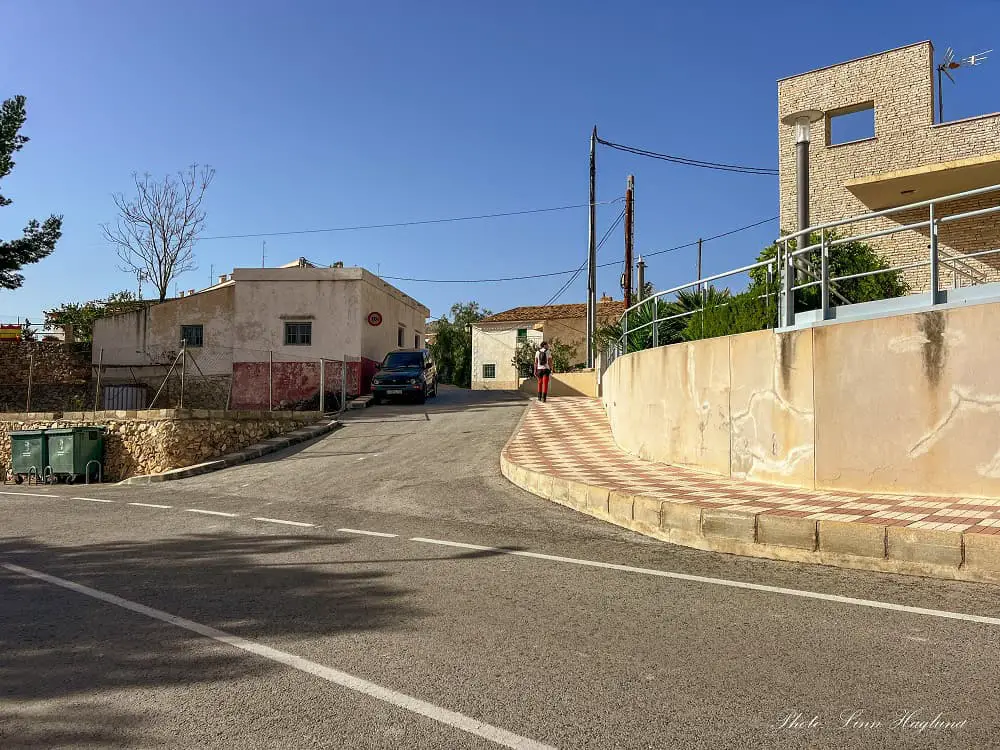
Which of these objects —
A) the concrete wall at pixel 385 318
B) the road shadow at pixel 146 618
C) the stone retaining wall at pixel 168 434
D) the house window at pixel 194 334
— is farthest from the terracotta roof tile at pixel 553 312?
the road shadow at pixel 146 618

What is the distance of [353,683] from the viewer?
3486 millimetres

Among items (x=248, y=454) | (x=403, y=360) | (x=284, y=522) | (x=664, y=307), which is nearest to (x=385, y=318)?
(x=403, y=360)

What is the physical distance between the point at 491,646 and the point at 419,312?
102ft

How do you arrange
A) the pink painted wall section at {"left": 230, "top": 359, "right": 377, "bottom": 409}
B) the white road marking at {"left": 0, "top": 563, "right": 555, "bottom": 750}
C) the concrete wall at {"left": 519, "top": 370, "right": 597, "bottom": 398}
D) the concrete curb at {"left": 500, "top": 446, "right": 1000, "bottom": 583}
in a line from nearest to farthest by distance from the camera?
1. the white road marking at {"left": 0, "top": 563, "right": 555, "bottom": 750}
2. the concrete curb at {"left": 500, "top": 446, "right": 1000, "bottom": 583}
3. the pink painted wall section at {"left": 230, "top": 359, "right": 377, "bottom": 409}
4. the concrete wall at {"left": 519, "top": 370, "right": 597, "bottom": 398}

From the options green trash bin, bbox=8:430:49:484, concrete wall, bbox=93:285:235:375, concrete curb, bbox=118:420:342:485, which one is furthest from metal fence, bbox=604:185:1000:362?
concrete wall, bbox=93:285:235:375

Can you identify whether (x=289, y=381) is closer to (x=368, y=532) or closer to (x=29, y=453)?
(x=29, y=453)

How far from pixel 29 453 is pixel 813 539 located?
59.4ft

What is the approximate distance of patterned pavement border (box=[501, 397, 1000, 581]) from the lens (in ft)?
18.3

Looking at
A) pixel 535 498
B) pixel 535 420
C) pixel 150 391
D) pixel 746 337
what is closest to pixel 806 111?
pixel 746 337

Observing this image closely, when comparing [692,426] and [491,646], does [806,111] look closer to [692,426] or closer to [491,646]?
[692,426]

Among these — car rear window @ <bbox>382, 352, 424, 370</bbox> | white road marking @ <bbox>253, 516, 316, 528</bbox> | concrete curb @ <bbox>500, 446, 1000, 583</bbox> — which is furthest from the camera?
car rear window @ <bbox>382, 352, 424, 370</bbox>

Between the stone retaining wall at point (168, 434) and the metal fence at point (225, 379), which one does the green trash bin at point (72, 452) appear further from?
the metal fence at point (225, 379)

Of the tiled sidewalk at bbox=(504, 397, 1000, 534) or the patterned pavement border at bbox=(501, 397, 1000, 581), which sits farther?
the tiled sidewalk at bbox=(504, 397, 1000, 534)

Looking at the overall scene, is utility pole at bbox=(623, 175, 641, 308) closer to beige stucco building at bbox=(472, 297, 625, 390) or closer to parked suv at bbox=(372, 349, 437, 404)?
parked suv at bbox=(372, 349, 437, 404)
